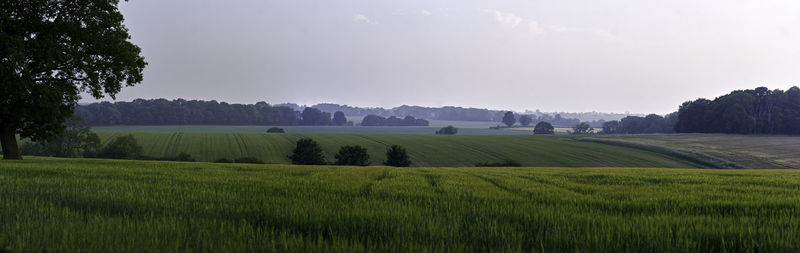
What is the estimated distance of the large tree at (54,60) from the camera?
17.2 m

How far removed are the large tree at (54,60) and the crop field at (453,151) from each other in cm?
4355

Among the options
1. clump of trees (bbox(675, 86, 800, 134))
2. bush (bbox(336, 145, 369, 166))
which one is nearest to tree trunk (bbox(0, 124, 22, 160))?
bush (bbox(336, 145, 369, 166))

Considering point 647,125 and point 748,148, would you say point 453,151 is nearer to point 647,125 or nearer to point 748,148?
point 748,148

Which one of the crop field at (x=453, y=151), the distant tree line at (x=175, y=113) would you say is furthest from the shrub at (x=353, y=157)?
the distant tree line at (x=175, y=113)

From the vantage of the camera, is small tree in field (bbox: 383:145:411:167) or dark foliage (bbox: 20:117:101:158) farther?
dark foliage (bbox: 20:117:101:158)

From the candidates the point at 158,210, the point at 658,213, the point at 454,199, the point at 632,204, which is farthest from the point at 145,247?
the point at 632,204

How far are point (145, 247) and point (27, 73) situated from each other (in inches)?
802

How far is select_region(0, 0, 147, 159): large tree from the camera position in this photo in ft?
56.3

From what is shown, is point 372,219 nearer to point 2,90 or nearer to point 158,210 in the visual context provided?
point 158,210

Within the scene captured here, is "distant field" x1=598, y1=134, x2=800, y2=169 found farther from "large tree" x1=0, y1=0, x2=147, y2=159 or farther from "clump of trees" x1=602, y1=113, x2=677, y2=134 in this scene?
"large tree" x1=0, y1=0, x2=147, y2=159

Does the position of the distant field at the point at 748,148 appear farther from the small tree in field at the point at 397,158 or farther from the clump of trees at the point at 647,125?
the small tree in field at the point at 397,158

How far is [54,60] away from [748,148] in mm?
99258

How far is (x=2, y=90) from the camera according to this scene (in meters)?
17.2

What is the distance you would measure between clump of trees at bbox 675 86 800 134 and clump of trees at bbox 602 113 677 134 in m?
29.4
